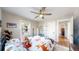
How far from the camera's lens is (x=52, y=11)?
191 centimetres

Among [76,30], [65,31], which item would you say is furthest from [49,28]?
[76,30]

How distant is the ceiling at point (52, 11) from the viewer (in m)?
1.87

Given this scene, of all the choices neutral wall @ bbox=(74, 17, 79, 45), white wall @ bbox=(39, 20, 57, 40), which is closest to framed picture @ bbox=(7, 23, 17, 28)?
white wall @ bbox=(39, 20, 57, 40)

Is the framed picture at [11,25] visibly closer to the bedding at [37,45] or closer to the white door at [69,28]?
the bedding at [37,45]

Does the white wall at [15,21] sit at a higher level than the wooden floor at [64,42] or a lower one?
higher

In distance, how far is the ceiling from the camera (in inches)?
73.7

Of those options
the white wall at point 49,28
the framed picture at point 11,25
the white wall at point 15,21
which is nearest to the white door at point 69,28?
the white wall at point 49,28

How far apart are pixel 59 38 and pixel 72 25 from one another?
0.33 metres

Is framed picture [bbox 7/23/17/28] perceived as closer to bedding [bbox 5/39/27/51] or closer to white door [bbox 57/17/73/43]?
bedding [bbox 5/39/27/51]

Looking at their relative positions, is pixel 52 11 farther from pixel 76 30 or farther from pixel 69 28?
pixel 76 30
